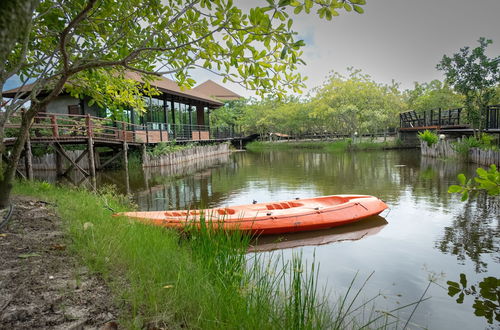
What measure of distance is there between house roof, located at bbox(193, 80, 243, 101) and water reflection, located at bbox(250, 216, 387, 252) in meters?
37.2

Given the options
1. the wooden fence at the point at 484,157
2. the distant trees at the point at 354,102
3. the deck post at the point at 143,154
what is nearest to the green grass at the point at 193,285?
the wooden fence at the point at 484,157

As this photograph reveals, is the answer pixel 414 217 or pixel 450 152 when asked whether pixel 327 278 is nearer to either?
pixel 414 217

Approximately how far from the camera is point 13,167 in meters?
4.52

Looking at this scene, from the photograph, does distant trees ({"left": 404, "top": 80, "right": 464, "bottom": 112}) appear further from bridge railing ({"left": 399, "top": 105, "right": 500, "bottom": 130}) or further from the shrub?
the shrub

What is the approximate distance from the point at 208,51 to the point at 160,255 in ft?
7.65

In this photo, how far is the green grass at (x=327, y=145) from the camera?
110 ft

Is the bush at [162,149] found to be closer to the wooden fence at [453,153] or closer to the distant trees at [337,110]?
the distant trees at [337,110]

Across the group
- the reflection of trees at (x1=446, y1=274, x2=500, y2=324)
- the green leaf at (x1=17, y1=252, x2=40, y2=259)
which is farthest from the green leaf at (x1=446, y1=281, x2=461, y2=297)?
the green leaf at (x1=17, y1=252, x2=40, y2=259)

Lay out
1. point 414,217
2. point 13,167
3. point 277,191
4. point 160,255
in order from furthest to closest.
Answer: point 277,191
point 414,217
point 13,167
point 160,255

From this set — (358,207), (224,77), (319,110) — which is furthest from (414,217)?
(319,110)

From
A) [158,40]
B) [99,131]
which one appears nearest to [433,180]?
[158,40]

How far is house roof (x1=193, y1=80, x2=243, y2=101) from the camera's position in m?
43.8

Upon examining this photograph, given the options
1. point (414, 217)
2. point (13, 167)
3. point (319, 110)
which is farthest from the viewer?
point (319, 110)

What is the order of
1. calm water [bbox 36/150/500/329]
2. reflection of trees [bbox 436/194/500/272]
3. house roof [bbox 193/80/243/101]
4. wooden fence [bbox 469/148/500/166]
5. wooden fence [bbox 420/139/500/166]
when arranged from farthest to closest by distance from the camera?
house roof [bbox 193/80/243/101], wooden fence [bbox 420/139/500/166], wooden fence [bbox 469/148/500/166], reflection of trees [bbox 436/194/500/272], calm water [bbox 36/150/500/329]
